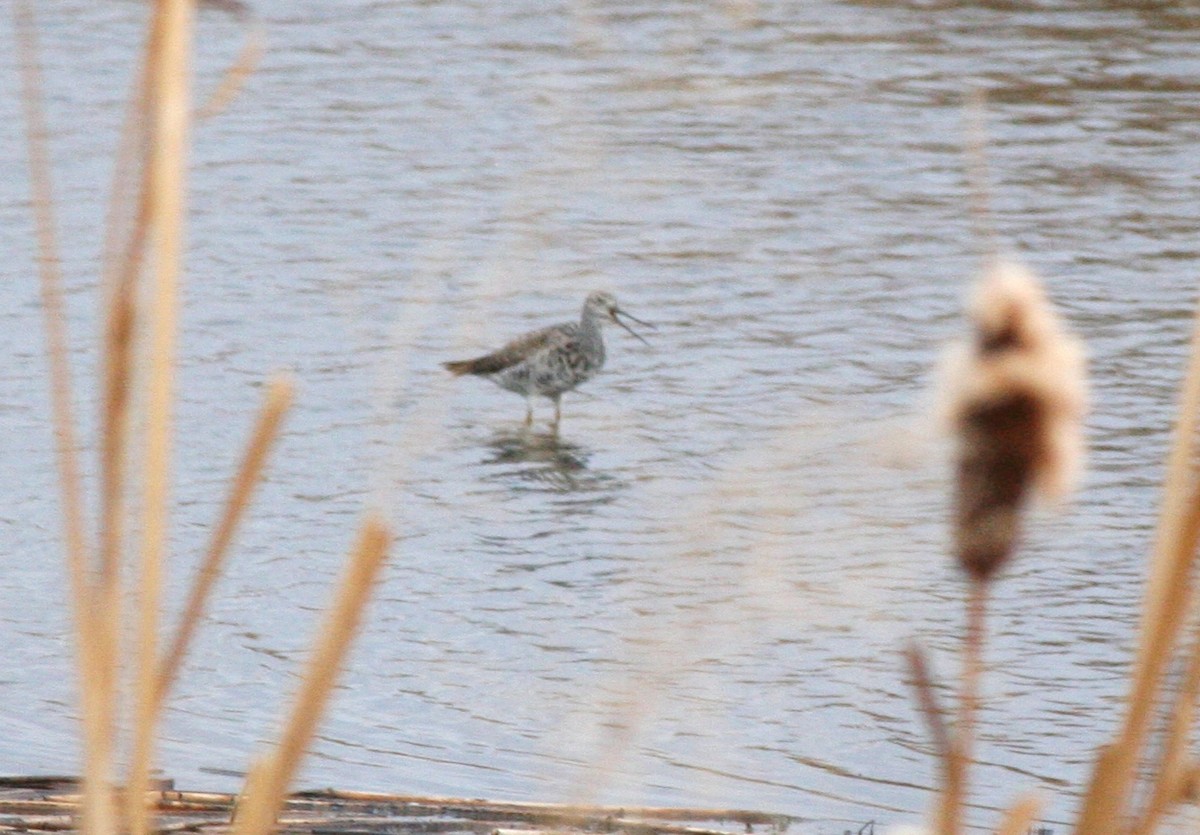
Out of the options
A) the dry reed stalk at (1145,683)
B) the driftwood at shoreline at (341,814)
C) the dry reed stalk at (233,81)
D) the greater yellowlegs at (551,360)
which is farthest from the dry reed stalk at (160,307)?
the greater yellowlegs at (551,360)

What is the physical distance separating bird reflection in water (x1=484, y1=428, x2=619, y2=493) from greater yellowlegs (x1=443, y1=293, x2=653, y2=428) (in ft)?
0.69

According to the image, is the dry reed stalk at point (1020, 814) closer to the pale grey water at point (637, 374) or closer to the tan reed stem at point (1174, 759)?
the tan reed stem at point (1174, 759)

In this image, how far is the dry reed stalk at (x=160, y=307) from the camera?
1.16 m

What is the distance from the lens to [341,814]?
343cm

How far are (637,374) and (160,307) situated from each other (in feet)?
27.8

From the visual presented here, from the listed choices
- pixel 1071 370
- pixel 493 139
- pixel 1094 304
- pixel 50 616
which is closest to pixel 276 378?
pixel 1071 370

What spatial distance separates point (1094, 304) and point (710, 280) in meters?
1.81

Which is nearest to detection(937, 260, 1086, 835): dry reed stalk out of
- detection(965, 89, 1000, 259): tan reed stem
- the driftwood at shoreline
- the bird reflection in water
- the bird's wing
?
detection(965, 89, 1000, 259): tan reed stem

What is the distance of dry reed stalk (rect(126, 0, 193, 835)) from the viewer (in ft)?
3.79

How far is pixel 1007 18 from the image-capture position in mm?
16219

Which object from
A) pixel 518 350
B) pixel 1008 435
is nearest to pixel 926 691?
pixel 1008 435

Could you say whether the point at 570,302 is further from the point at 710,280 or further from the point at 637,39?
the point at 637,39

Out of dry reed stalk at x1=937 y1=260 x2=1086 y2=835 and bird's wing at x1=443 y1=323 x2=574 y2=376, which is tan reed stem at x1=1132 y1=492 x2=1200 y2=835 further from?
bird's wing at x1=443 y1=323 x2=574 y2=376

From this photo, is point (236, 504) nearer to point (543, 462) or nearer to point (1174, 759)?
point (1174, 759)
